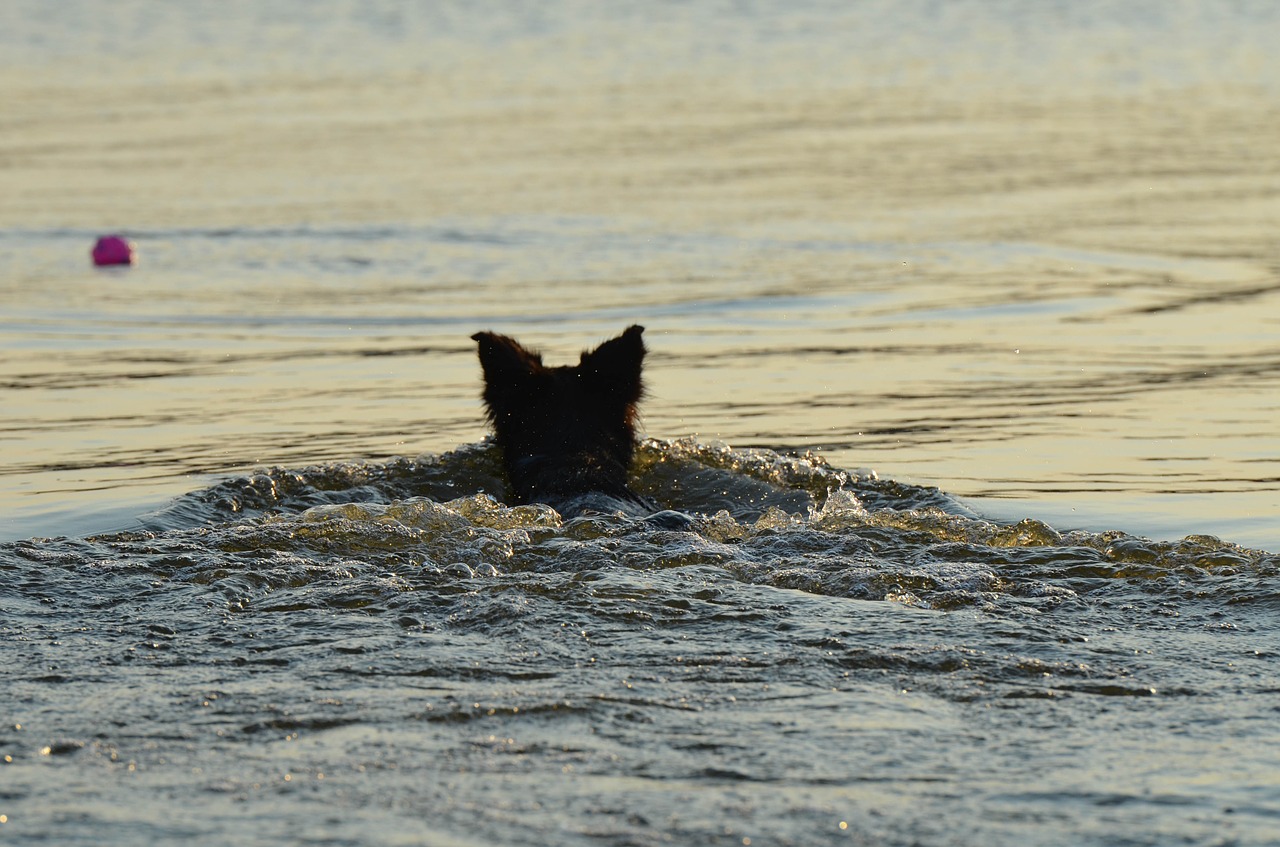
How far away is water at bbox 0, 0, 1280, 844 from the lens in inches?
186

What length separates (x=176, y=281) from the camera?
15.2m

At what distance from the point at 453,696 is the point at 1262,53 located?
26631 millimetres

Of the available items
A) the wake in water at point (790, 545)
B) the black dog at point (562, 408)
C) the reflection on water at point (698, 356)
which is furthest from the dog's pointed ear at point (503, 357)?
the wake in water at point (790, 545)

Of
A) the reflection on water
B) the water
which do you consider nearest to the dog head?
the water

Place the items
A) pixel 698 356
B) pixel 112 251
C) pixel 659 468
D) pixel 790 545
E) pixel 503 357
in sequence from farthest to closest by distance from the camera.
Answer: pixel 112 251, pixel 698 356, pixel 659 468, pixel 503 357, pixel 790 545

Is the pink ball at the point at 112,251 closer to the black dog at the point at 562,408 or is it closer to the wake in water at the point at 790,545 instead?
the black dog at the point at 562,408

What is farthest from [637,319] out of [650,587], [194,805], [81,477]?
[194,805]

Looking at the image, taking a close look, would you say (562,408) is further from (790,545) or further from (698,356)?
(698,356)

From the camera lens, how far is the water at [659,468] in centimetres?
472

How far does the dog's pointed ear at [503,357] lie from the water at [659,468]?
1.78 ft

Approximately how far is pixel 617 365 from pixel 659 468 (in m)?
0.69

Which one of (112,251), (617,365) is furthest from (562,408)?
(112,251)

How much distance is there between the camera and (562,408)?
9.28m

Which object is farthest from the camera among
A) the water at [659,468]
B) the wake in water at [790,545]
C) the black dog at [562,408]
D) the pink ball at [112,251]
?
the pink ball at [112,251]
